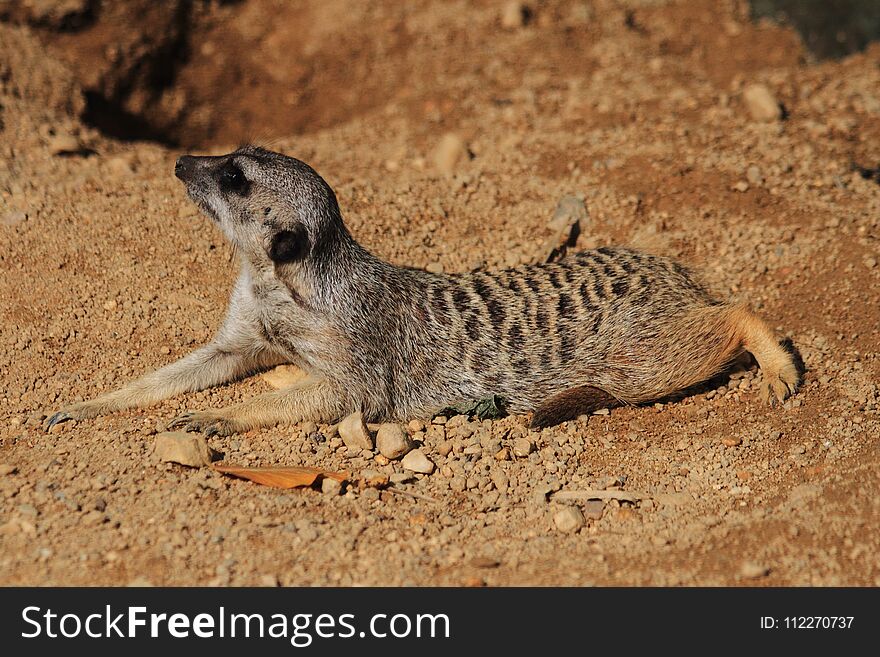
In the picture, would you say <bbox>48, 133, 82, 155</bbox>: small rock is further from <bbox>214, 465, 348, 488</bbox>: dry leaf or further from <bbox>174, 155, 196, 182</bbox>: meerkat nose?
<bbox>214, 465, 348, 488</bbox>: dry leaf

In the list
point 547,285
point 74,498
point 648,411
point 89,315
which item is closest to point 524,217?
point 547,285

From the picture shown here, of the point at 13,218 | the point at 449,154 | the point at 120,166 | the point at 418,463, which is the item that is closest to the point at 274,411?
the point at 418,463

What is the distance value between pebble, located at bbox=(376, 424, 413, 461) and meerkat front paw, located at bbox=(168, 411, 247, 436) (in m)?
0.59

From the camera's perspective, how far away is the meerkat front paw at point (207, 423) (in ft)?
11.4

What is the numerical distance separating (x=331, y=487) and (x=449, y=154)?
2702mm

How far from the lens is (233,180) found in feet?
11.6

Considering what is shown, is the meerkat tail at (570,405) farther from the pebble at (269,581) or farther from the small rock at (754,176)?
the small rock at (754,176)

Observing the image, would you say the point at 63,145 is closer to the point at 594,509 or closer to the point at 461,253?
the point at 461,253

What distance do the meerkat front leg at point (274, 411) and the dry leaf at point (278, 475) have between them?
0.32 meters

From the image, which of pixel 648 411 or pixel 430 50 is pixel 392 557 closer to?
pixel 648 411

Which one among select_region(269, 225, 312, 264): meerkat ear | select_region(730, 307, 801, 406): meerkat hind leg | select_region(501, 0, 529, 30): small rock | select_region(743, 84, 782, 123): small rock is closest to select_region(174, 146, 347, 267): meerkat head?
select_region(269, 225, 312, 264): meerkat ear

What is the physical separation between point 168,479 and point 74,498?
1.04ft

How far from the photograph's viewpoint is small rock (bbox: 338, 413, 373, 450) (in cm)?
350

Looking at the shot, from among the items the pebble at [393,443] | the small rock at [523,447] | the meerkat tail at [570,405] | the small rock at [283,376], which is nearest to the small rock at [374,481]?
the pebble at [393,443]
